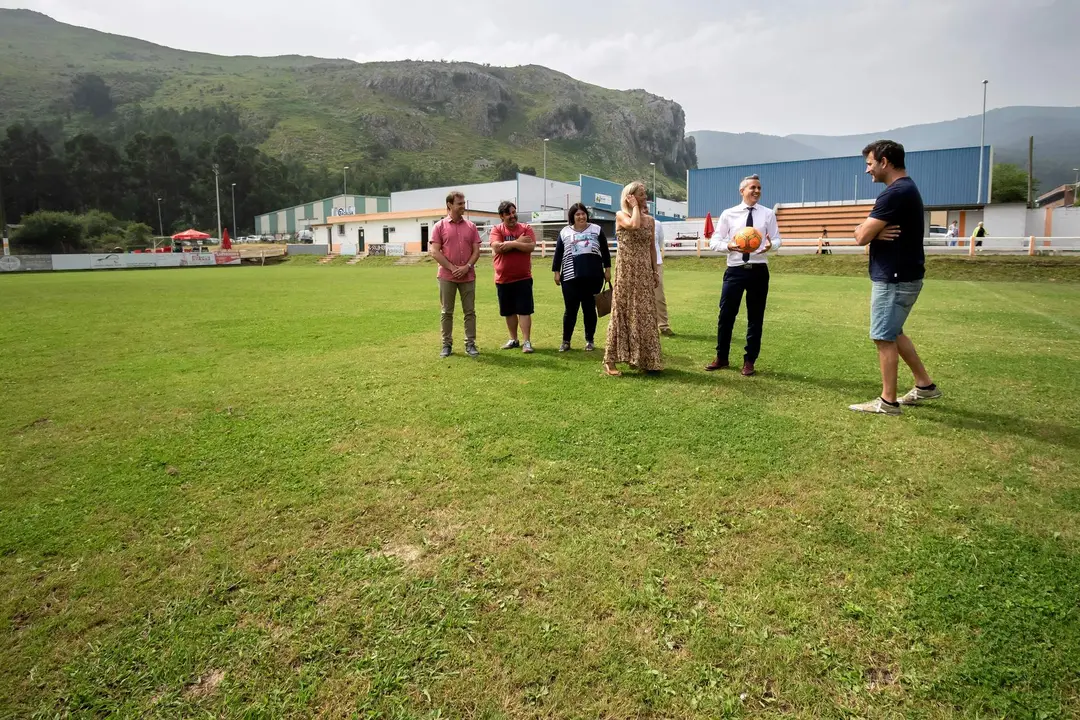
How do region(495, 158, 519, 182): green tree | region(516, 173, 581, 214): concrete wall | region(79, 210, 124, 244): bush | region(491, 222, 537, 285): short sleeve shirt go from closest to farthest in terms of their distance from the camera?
region(491, 222, 537, 285): short sleeve shirt, region(516, 173, 581, 214): concrete wall, region(79, 210, 124, 244): bush, region(495, 158, 519, 182): green tree

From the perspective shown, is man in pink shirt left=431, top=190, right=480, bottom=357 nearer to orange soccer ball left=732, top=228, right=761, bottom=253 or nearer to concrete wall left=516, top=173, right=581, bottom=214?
orange soccer ball left=732, top=228, right=761, bottom=253

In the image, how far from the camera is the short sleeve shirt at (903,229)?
4863 mm

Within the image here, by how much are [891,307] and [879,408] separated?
848 millimetres

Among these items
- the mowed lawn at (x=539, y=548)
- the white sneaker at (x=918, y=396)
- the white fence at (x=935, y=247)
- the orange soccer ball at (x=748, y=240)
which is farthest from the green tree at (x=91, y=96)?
the white sneaker at (x=918, y=396)

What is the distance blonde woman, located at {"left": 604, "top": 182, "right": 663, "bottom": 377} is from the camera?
20.6 ft

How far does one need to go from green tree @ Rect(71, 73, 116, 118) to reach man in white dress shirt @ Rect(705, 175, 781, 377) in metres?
182

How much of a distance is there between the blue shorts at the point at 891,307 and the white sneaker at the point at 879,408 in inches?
21.4

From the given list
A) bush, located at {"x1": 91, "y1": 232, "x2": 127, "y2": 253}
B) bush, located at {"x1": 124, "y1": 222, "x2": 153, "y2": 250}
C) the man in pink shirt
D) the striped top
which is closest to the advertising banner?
bush, located at {"x1": 91, "y1": 232, "x2": 127, "y2": 253}

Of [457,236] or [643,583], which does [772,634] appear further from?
[457,236]

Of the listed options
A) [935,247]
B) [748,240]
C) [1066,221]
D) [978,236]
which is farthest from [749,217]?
[1066,221]

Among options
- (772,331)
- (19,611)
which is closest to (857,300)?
(772,331)

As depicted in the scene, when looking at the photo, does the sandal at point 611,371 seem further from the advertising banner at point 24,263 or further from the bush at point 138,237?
the bush at point 138,237

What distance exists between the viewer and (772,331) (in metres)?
9.46

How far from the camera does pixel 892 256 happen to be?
4949mm
